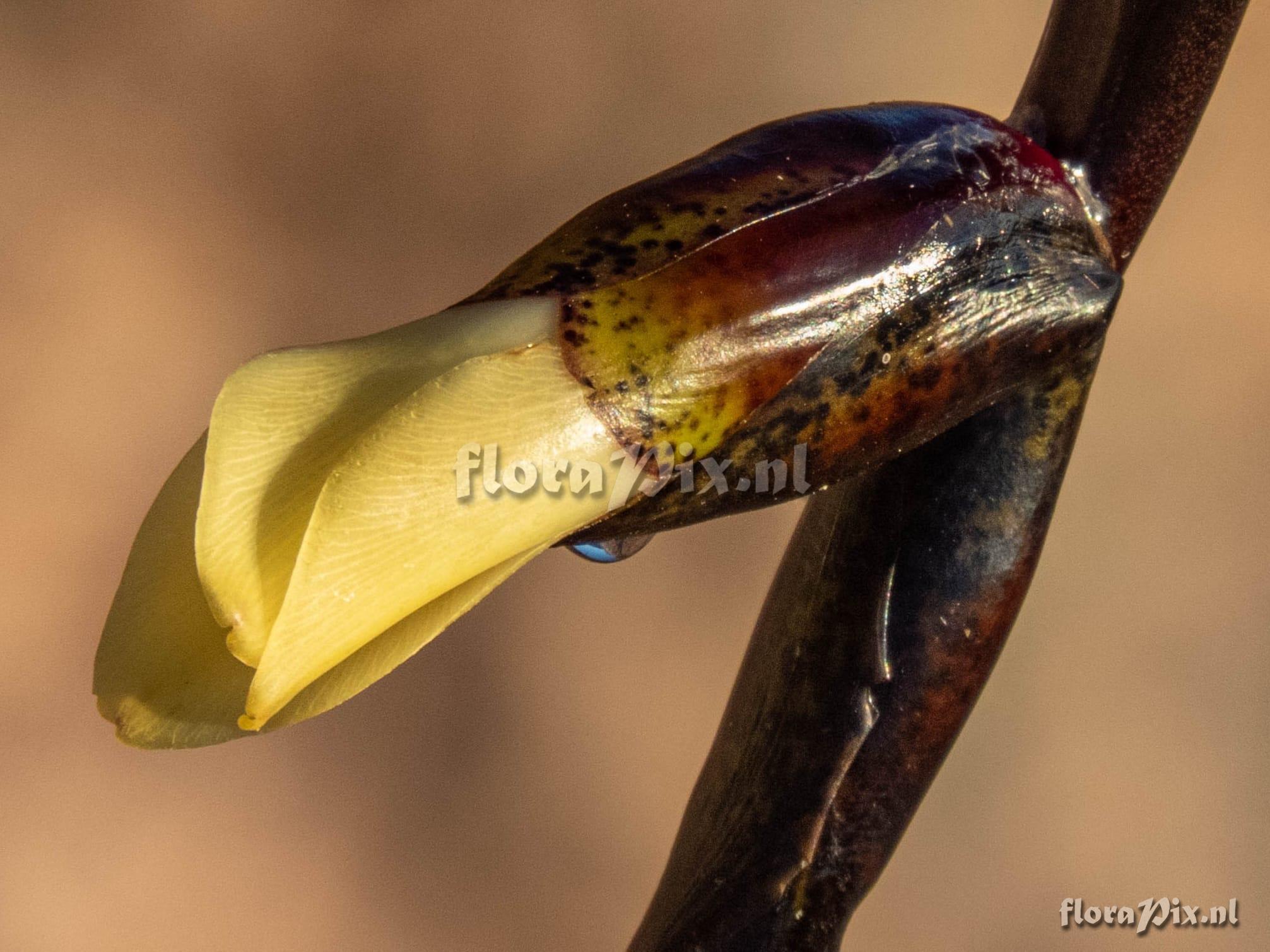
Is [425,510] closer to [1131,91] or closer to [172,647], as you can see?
[172,647]

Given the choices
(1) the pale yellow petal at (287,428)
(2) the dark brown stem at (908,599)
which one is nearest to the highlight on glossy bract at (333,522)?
(1) the pale yellow petal at (287,428)

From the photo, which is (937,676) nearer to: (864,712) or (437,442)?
(864,712)

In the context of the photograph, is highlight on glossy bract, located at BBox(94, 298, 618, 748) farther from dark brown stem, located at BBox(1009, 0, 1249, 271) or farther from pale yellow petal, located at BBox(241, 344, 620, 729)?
dark brown stem, located at BBox(1009, 0, 1249, 271)

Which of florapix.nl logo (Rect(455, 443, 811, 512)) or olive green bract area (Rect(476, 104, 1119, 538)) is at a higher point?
olive green bract area (Rect(476, 104, 1119, 538))

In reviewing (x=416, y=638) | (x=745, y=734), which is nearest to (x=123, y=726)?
(x=416, y=638)

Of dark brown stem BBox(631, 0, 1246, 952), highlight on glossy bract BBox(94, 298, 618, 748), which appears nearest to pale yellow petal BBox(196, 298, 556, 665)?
highlight on glossy bract BBox(94, 298, 618, 748)

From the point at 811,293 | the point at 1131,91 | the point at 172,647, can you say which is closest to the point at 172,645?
the point at 172,647
